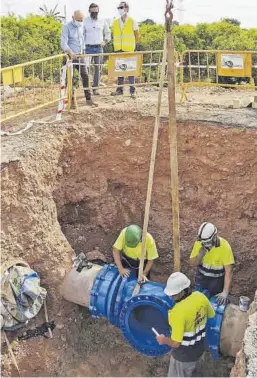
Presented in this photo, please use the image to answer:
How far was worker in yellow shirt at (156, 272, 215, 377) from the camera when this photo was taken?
5.16 metres

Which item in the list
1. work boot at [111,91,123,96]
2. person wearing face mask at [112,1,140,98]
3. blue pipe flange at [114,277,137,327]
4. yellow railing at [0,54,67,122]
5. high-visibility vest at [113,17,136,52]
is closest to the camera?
blue pipe flange at [114,277,137,327]

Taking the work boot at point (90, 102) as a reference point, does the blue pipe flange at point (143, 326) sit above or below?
below

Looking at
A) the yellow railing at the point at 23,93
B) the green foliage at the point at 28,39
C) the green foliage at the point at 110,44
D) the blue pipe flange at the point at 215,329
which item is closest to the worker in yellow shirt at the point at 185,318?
the blue pipe flange at the point at 215,329

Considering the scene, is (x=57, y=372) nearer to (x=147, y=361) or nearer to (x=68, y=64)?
(x=147, y=361)

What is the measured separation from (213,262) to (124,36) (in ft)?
15.4

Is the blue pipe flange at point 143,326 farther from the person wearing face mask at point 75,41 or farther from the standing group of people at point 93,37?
the standing group of people at point 93,37

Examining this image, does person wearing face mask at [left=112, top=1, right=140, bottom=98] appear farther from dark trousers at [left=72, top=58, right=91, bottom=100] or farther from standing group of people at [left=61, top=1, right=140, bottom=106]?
dark trousers at [left=72, top=58, right=91, bottom=100]

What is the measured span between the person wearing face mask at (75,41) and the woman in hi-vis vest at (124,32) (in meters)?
0.81

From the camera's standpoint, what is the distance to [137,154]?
8.09 meters

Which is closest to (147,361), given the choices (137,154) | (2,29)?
(137,154)

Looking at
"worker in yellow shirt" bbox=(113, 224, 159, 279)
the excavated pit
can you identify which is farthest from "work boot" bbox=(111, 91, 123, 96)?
"worker in yellow shirt" bbox=(113, 224, 159, 279)

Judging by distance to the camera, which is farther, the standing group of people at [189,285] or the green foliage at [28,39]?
the green foliage at [28,39]

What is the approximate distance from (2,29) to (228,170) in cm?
1162

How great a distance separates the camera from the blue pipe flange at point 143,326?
639 cm
